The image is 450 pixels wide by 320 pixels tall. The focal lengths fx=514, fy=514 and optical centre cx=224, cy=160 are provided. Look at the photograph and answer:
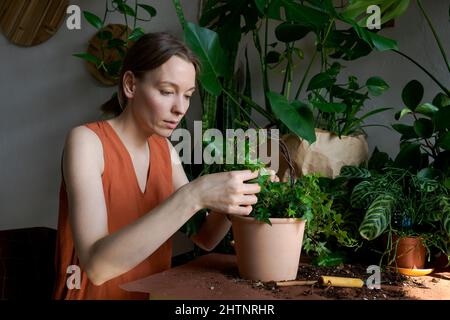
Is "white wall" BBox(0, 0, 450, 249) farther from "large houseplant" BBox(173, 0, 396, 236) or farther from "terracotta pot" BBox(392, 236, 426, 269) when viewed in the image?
"terracotta pot" BBox(392, 236, 426, 269)

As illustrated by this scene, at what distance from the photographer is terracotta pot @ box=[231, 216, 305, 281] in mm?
1109

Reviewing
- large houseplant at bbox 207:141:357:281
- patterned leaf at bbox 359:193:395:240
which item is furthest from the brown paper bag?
large houseplant at bbox 207:141:357:281

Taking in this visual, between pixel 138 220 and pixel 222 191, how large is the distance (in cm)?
18

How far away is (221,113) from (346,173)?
26.1 inches

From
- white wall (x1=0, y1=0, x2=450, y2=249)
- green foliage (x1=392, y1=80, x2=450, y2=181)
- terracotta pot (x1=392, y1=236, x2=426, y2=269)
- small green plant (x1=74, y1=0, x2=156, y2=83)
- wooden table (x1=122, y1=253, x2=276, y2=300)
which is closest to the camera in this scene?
wooden table (x1=122, y1=253, x2=276, y2=300)

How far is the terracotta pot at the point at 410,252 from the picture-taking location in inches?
51.1

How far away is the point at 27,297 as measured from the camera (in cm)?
156

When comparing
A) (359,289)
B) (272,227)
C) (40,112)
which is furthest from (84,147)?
(40,112)

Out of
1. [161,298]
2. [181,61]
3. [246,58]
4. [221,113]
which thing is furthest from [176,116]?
[246,58]

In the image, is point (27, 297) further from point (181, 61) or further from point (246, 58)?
point (246, 58)

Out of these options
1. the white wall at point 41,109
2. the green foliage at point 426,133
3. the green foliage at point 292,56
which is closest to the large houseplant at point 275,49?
the green foliage at point 292,56

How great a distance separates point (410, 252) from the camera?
1.30 m

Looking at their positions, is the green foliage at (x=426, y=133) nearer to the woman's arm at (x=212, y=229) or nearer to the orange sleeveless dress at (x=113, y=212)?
the woman's arm at (x=212, y=229)

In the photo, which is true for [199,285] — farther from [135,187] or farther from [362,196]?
[362,196]
